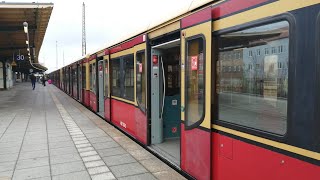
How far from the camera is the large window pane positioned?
7.53 meters

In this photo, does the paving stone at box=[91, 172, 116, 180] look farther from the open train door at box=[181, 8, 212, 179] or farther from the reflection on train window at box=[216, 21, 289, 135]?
the reflection on train window at box=[216, 21, 289, 135]

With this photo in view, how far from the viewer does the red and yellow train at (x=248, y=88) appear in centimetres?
261

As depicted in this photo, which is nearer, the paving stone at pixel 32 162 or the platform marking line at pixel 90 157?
the platform marking line at pixel 90 157

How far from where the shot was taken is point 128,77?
7879 millimetres

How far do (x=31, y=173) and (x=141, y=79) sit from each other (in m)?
2.71

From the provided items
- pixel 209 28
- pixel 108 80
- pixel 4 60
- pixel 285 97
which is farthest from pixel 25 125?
pixel 4 60

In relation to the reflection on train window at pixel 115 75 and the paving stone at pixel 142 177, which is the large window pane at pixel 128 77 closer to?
the reflection on train window at pixel 115 75

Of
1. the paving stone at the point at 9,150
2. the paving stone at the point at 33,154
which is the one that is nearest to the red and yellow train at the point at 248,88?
the paving stone at the point at 33,154

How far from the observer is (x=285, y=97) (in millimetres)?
2836

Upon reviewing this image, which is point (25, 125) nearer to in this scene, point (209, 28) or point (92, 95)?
point (92, 95)

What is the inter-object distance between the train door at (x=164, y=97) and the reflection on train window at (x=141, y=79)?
1.16 feet

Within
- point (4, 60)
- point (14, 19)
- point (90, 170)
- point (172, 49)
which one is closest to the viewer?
point (90, 170)

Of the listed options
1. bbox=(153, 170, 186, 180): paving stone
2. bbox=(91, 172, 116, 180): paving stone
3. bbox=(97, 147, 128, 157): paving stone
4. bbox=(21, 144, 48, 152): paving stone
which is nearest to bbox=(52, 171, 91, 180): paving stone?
bbox=(91, 172, 116, 180): paving stone

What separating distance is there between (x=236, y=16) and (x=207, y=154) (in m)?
1.62
